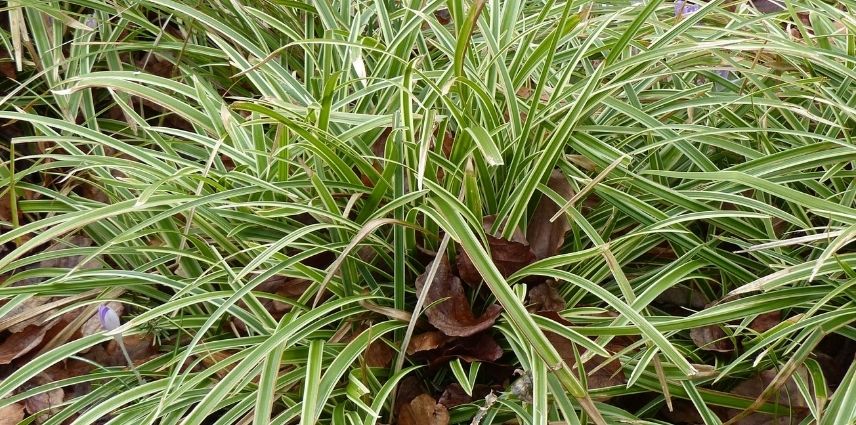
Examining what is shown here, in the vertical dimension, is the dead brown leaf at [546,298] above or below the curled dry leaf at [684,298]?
above

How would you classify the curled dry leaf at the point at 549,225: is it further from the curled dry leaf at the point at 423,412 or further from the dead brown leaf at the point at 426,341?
the curled dry leaf at the point at 423,412

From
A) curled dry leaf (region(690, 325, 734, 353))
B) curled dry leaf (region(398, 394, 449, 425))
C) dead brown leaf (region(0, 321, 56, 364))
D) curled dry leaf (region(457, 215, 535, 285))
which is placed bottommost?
dead brown leaf (region(0, 321, 56, 364))

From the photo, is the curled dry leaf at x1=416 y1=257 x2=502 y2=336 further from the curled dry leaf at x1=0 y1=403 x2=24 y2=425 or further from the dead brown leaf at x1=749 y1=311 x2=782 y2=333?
the curled dry leaf at x1=0 y1=403 x2=24 y2=425

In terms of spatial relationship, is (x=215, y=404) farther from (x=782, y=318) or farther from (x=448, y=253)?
(x=782, y=318)

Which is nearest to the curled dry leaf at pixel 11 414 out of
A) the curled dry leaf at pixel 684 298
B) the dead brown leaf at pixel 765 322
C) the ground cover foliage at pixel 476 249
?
the ground cover foliage at pixel 476 249

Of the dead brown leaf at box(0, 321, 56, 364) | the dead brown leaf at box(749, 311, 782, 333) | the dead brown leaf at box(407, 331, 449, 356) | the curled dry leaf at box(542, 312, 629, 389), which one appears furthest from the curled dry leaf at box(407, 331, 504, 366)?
the dead brown leaf at box(0, 321, 56, 364)

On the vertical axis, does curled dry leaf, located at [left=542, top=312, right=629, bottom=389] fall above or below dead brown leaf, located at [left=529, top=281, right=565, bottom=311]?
below

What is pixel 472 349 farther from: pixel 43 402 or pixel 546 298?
pixel 43 402

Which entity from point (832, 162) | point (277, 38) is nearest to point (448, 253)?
point (832, 162)
